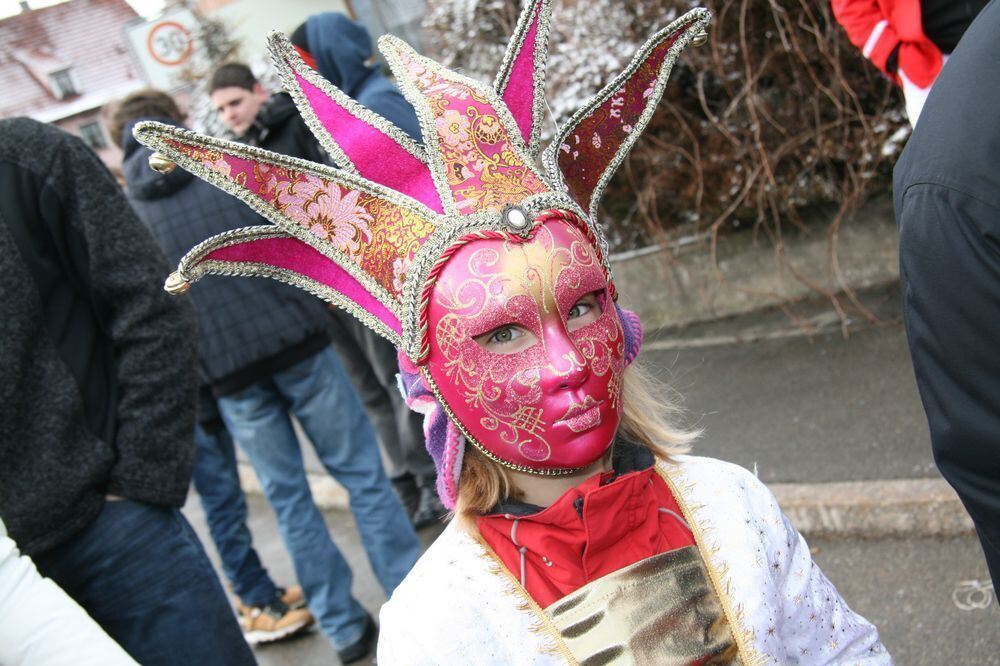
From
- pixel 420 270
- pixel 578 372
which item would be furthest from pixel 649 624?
pixel 420 270

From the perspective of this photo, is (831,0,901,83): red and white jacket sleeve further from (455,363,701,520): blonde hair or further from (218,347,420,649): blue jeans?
(218,347,420,649): blue jeans

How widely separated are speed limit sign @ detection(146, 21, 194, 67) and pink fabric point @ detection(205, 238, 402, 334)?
955cm

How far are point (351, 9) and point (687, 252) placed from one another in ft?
18.1

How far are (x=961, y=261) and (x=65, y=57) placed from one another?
3016 centimetres

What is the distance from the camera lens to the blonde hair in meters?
1.88

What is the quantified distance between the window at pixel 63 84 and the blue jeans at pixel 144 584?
1112 inches

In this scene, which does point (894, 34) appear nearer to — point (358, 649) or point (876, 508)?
point (876, 508)

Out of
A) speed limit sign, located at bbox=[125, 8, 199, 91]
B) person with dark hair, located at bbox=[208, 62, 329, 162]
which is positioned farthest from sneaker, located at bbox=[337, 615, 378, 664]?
speed limit sign, located at bbox=[125, 8, 199, 91]

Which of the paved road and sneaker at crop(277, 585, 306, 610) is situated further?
sneaker at crop(277, 585, 306, 610)

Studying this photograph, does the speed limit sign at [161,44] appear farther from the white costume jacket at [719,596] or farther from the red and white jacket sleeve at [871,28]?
the white costume jacket at [719,596]

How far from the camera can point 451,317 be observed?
1.71 meters

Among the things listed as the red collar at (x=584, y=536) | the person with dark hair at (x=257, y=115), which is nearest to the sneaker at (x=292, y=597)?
the person with dark hair at (x=257, y=115)

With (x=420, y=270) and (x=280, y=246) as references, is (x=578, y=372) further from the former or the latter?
(x=280, y=246)

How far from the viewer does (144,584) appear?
2262 mm
